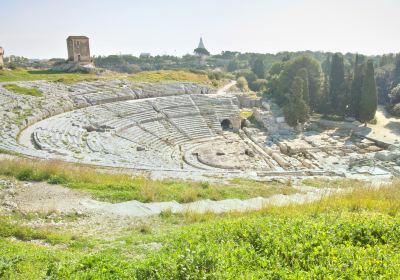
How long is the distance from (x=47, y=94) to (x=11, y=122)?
8893 mm

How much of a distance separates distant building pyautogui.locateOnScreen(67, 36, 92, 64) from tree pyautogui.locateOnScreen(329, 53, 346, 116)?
33.0 metres

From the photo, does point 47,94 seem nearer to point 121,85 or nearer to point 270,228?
point 121,85

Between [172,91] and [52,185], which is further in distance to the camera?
[172,91]

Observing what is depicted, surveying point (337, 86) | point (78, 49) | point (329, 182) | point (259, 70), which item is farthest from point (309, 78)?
point (78, 49)

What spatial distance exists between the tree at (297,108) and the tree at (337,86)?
6.16 m

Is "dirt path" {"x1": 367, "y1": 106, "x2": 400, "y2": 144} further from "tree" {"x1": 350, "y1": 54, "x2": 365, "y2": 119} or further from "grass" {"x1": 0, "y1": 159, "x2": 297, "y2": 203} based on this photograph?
"grass" {"x1": 0, "y1": 159, "x2": 297, "y2": 203}

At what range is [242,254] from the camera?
16.2ft

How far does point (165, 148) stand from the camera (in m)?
26.9

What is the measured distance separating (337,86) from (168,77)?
23.6 meters

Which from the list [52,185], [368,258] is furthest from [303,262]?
[52,185]

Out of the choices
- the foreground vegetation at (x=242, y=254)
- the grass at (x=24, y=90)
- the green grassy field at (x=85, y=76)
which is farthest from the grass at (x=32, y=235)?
the green grassy field at (x=85, y=76)

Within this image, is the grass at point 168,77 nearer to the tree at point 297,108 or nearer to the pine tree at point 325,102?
the pine tree at point 325,102

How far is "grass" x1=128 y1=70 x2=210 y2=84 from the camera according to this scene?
44669mm

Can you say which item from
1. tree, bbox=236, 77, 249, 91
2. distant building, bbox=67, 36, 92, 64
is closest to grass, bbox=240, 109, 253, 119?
tree, bbox=236, 77, 249, 91
